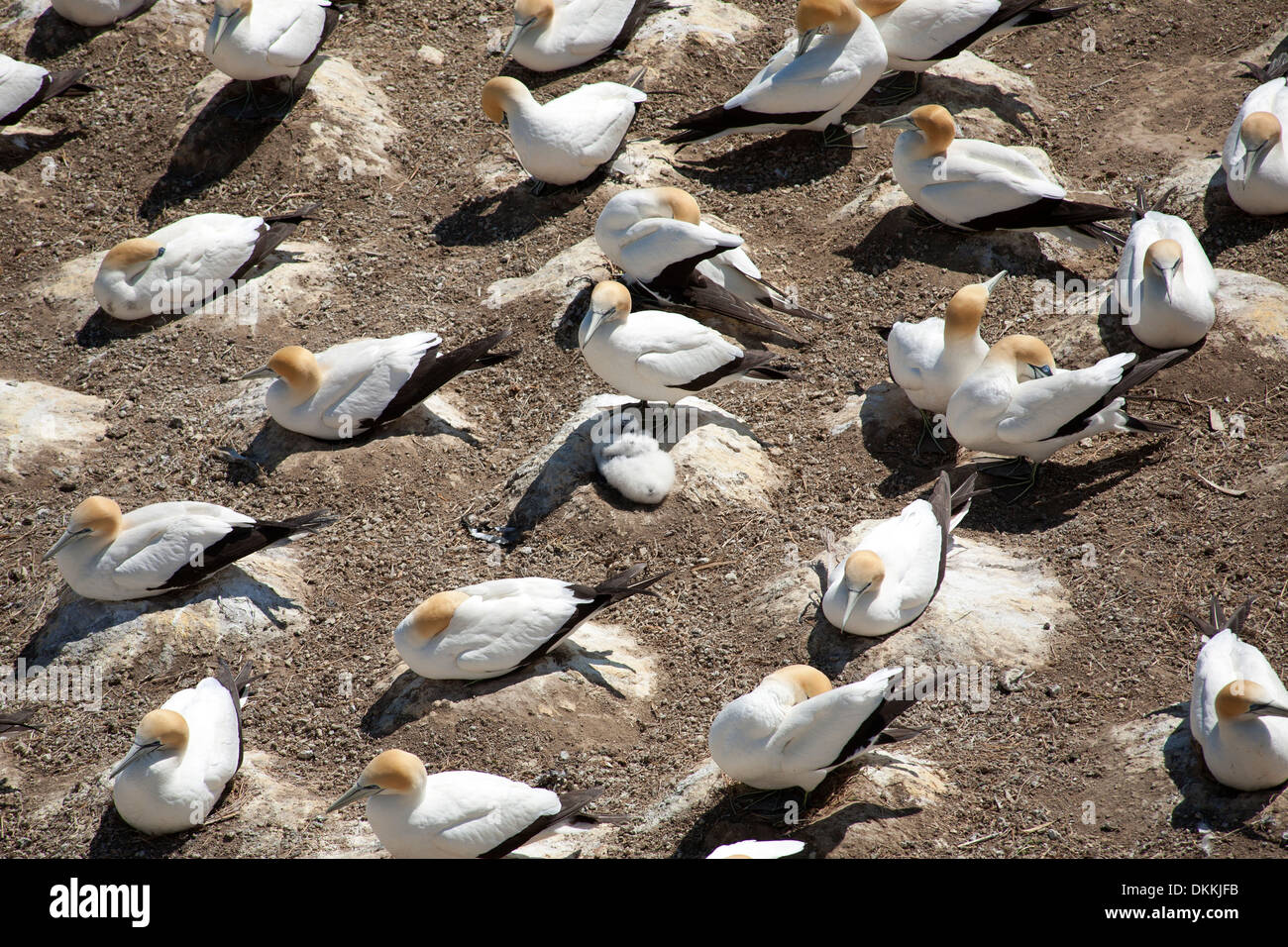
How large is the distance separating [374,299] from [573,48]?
3.84 m

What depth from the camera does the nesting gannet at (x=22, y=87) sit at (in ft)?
38.3

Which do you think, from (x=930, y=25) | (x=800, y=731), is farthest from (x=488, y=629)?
(x=930, y=25)

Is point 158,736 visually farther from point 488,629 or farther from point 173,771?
point 488,629

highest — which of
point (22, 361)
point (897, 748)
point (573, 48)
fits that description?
point (573, 48)

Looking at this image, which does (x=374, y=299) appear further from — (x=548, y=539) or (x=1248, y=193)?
(x=1248, y=193)

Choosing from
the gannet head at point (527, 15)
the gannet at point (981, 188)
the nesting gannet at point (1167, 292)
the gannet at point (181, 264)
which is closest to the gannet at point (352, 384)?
the gannet at point (181, 264)

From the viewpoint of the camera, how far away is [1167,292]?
8445 millimetres

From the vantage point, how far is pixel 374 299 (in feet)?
33.5

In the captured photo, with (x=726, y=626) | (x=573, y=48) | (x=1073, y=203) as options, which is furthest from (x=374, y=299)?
(x=1073, y=203)

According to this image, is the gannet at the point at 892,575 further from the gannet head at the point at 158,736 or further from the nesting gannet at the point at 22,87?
the nesting gannet at the point at 22,87

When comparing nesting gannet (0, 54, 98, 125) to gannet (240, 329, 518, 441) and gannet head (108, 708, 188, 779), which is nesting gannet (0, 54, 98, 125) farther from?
gannet head (108, 708, 188, 779)

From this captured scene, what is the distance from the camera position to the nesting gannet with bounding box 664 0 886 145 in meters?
10.8

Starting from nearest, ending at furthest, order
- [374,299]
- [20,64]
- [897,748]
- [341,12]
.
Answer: [897,748]
[374,299]
[20,64]
[341,12]

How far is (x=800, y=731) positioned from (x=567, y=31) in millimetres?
8797
